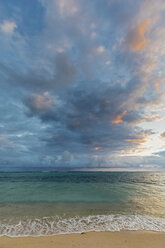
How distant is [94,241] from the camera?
6.43 m

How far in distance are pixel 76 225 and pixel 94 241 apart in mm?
2333

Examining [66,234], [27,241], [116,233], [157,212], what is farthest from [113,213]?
[27,241]

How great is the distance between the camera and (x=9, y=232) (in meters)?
7.44

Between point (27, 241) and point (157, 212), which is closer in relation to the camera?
point (27, 241)

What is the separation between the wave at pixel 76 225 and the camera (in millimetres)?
7571

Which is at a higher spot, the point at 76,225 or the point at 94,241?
the point at 94,241

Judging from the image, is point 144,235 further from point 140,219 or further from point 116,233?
point 140,219

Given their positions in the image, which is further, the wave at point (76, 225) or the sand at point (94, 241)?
the wave at point (76, 225)

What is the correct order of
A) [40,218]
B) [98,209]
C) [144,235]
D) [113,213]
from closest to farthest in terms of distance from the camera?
[144,235] → [40,218] → [113,213] → [98,209]

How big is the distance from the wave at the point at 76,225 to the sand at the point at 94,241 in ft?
2.00

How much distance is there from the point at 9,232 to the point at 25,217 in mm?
2377

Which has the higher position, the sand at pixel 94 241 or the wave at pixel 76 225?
the sand at pixel 94 241

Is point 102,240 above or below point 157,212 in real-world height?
above

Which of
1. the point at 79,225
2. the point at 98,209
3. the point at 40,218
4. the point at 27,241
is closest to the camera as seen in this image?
the point at 27,241
